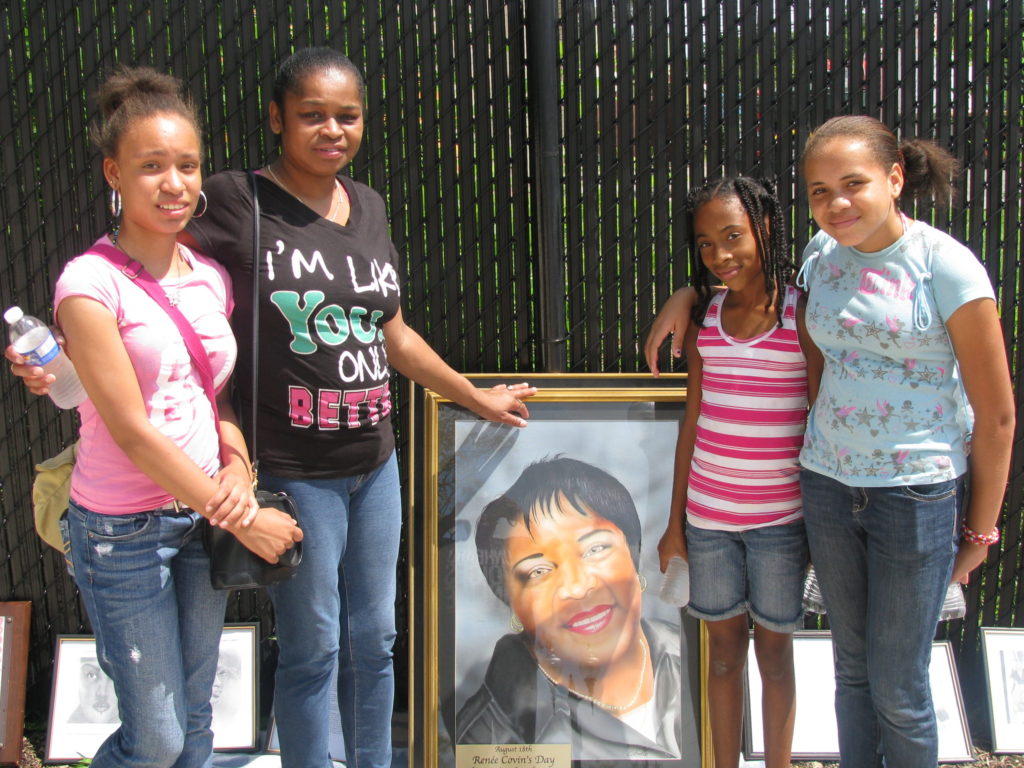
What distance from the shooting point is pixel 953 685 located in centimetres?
322

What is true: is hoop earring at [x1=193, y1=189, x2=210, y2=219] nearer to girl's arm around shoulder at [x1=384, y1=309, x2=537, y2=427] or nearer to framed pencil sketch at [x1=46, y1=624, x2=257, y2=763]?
girl's arm around shoulder at [x1=384, y1=309, x2=537, y2=427]

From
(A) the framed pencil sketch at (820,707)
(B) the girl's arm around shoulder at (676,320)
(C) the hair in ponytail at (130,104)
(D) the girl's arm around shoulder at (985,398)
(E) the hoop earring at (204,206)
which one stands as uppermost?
(C) the hair in ponytail at (130,104)

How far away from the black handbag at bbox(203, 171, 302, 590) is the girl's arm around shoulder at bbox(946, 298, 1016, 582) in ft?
5.48

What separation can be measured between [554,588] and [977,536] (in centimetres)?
134

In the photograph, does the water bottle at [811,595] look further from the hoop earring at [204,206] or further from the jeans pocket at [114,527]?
the hoop earring at [204,206]

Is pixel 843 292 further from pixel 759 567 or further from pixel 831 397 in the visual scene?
pixel 759 567

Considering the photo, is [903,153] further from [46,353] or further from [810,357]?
[46,353]

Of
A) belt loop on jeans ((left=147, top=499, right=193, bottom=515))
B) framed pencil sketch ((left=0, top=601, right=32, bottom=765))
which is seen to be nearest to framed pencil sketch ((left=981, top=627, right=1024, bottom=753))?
belt loop on jeans ((left=147, top=499, right=193, bottom=515))

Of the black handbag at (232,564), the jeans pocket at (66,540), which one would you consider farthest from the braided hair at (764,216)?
the jeans pocket at (66,540)

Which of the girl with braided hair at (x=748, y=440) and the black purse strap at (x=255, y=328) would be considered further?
the girl with braided hair at (x=748, y=440)

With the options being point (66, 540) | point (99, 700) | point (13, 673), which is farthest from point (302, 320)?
point (13, 673)

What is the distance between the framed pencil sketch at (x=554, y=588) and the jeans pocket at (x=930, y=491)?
964 millimetres

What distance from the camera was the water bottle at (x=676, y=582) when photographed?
2.65m

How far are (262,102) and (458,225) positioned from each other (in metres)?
0.86
